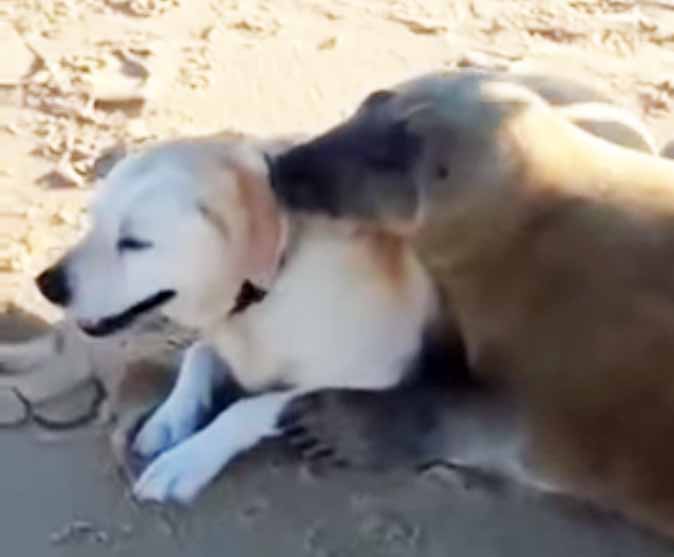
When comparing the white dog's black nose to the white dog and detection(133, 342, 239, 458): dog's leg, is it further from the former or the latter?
detection(133, 342, 239, 458): dog's leg

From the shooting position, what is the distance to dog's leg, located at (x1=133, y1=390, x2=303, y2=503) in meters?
3.01

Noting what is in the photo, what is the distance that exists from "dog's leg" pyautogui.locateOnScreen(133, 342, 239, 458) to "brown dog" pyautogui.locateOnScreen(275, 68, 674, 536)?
151 mm

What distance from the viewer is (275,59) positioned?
163 inches

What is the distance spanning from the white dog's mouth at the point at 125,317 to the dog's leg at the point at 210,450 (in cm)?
19

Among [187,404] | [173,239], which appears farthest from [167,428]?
[173,239]

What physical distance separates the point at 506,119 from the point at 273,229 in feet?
1.16

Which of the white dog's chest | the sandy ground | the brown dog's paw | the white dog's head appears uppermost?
the white dog's head

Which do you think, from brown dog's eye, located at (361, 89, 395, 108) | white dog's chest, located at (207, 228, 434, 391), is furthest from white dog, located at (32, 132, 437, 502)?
brown dog's eye, located at (361, 89, 395, 108)

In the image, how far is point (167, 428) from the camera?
311 centimetres

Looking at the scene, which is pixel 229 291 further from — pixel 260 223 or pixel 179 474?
pixel 179 474

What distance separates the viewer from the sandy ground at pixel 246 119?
2.99 metres

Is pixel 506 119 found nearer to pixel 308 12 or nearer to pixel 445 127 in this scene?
pixel 445 127

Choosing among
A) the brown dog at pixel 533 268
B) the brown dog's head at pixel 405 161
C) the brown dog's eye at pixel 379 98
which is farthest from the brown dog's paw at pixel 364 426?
the brown dog's eye at pixel 379 98

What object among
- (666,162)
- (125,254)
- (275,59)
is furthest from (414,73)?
(125,254)
